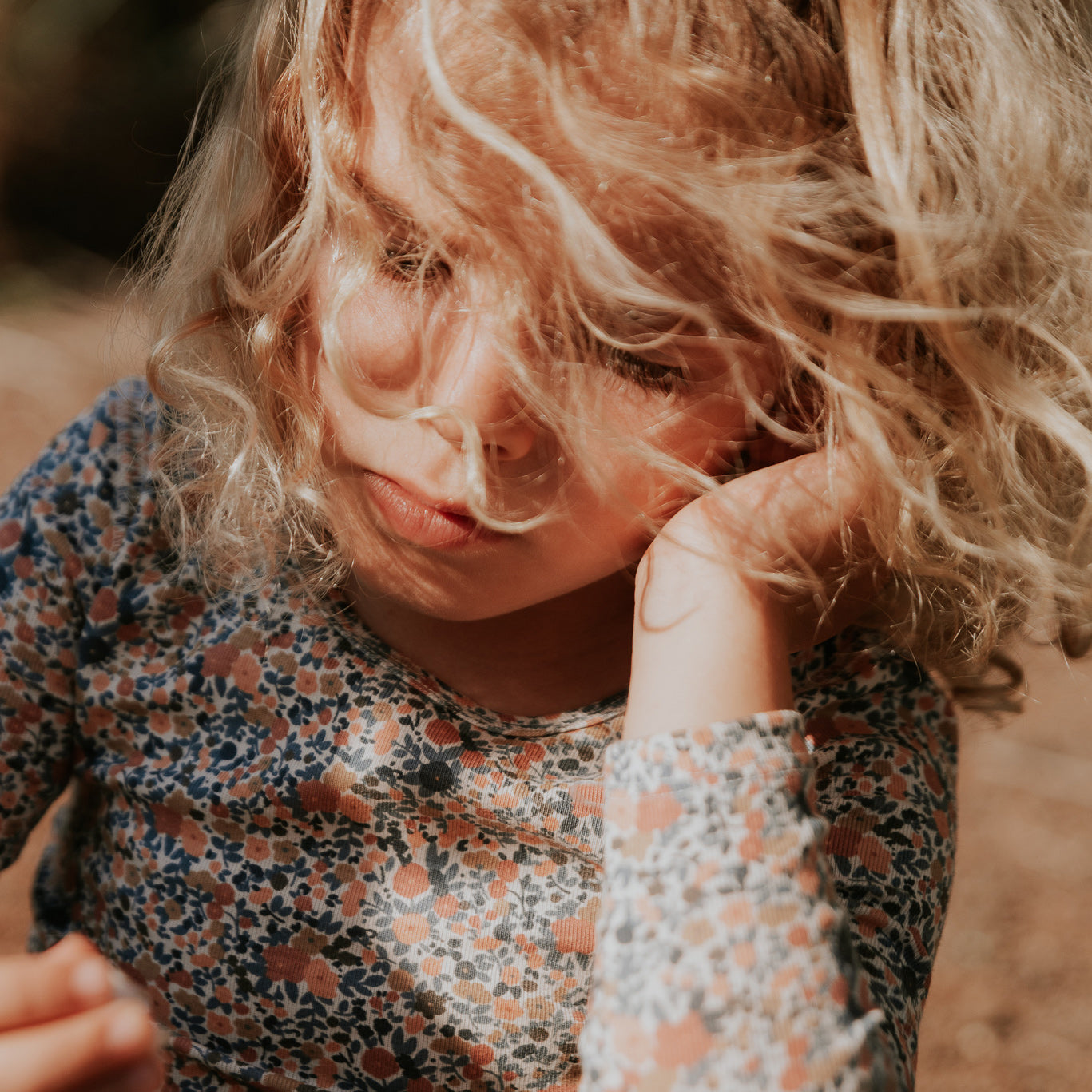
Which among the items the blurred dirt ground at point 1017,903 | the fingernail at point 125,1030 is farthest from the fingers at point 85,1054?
the blurred dirt ground at point 1017,903

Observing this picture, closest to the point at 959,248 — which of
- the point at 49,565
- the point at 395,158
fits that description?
the point at 395,158

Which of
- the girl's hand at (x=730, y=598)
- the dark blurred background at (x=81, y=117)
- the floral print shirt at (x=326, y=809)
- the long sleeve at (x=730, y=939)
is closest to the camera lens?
the long sleeve at (x=730, y=939)

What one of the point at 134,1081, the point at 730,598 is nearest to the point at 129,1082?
the point at 134,1081

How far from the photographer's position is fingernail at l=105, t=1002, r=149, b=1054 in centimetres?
46

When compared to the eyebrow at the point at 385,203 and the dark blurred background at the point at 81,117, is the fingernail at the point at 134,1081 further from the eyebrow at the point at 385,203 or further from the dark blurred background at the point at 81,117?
the dark blurred background at the point at 81,117

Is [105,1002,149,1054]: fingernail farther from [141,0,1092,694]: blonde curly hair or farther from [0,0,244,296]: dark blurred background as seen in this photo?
[0,0,244,296]: dark blurred background

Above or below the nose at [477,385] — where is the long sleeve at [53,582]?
below

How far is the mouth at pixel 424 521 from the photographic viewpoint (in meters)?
0.72

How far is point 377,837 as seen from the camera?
2.82 feet

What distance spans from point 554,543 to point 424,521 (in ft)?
0.29

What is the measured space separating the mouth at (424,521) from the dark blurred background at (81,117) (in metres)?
2.51

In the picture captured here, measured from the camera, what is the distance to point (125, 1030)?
46 cm

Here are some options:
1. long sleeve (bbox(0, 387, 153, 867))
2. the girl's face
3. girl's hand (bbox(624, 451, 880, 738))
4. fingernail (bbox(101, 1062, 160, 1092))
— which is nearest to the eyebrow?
the girl's face

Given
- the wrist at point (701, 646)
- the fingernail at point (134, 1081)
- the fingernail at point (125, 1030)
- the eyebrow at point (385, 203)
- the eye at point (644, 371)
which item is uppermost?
the eyebrow at point (385, 203)
